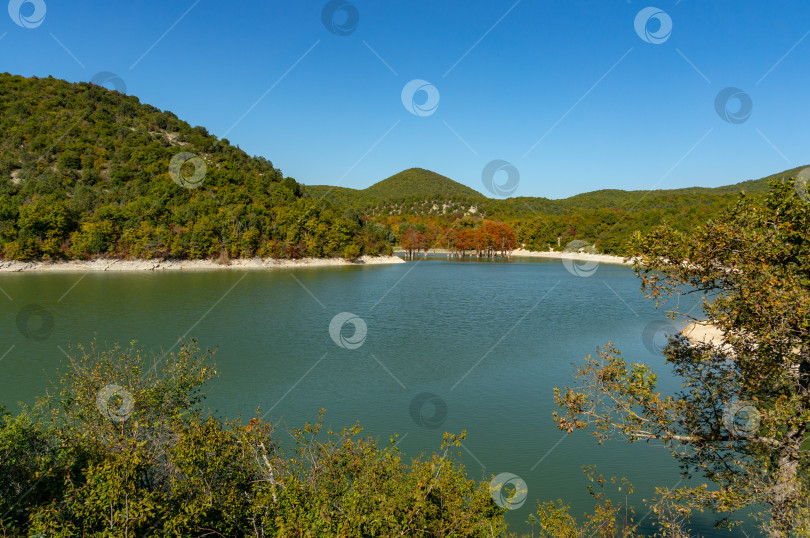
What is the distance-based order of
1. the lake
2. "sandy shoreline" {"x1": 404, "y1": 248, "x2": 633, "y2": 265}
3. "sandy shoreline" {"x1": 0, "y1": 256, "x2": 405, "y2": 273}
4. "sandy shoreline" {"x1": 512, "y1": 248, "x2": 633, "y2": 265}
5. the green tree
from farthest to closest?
"sandy shoreline" {"x1": 404, "y1": 248, "x2": 633, "y2": 265}, "sandy shoreline" {"x1": 512, "y1": 248, "x2": 633, "y2": 265}, "sandy shoreline" {"x1": 0, "y1": 256, "x2": 405, "y2": 273}, the lake, the green tree

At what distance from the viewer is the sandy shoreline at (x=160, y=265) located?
62.3 m

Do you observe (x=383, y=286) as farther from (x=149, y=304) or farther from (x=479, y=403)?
(x=479, y=403)

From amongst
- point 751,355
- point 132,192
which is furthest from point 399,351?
point 132,192

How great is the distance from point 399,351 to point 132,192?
71648 millimetres

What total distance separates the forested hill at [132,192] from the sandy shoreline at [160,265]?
47.9 inches

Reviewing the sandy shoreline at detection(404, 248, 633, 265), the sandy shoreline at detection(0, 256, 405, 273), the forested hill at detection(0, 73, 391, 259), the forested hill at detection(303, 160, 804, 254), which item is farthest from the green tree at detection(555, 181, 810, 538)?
the sandy shoreline at detection(404, 248, 633, 265)

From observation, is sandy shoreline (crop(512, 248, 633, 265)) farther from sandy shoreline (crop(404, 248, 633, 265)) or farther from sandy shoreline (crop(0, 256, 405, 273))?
sandy shoreline (crop(0, 256, 405, 273))

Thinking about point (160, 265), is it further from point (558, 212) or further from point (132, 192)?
point (558, 212)

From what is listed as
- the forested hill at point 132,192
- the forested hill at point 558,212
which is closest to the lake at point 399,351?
the forested hill at point 132,192

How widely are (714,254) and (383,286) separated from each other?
154 ft

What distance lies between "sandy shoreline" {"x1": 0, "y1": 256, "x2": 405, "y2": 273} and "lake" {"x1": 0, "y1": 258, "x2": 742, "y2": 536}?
11.6 meters

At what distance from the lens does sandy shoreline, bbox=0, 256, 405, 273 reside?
204ft

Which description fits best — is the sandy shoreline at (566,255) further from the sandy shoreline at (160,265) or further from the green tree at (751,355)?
the green tree at (751,355)

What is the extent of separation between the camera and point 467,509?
7.09m
